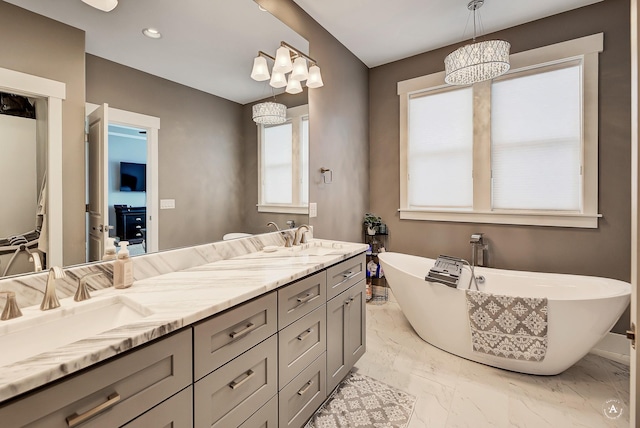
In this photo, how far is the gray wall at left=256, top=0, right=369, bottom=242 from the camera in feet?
8.27

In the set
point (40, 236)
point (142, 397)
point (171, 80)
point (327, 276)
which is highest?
point (171, 80)

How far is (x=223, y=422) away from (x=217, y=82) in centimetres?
171

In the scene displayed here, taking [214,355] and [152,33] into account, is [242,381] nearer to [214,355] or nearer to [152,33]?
[214,355]

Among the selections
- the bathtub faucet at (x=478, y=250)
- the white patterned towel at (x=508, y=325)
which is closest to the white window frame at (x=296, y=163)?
the white patterned towel at (x=508, y=325)

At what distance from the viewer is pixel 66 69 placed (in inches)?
44.7

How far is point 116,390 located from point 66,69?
1171 millimetres

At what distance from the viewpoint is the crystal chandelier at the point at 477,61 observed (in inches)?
80.8

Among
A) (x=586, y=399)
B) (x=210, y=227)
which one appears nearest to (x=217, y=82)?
(x=210, y=227)

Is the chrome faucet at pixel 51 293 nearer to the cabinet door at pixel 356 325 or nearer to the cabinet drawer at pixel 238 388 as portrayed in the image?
the cabinet drawer at pixel 238 388

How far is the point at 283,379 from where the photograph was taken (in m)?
1.37

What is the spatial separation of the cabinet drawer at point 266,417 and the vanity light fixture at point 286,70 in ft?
6.12

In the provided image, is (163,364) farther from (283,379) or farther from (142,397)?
(283,379)

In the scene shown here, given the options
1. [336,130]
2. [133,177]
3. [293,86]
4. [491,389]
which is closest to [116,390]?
[133,177]

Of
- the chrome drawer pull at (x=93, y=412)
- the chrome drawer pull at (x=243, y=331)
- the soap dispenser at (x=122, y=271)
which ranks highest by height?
the soap dispenser at (x=122, y=271)
